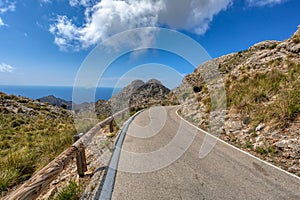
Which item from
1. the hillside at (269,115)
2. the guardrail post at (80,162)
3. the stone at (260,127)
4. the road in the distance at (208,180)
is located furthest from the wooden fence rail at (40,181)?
the stone at (260,127)

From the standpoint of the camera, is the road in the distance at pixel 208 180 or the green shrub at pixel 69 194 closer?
the green shrub at pixel 69 194

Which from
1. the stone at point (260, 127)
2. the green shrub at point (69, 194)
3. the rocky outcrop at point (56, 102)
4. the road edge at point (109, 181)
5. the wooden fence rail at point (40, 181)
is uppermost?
the stone at point (260, 127)

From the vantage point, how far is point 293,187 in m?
3.60

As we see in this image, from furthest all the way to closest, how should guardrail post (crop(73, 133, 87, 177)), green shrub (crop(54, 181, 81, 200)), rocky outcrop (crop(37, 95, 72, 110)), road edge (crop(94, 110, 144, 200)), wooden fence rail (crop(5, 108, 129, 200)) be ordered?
rocky outcrop (crop(37, 95, 72, 110)), guardrail post (crop(73, 133, 87, 177)), road edge (crop(94, 110, 144, 200)), green shrub (crop(54, 181, 81, 200)), wooden fence rail (crop(5, 108, 129, 200))

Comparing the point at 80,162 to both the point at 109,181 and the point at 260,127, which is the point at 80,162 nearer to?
the point at 109,181

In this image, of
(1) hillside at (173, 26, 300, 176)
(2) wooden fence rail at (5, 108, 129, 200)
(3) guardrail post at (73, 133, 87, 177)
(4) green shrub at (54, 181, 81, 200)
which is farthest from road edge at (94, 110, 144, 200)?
(1) hillside at (173, 26, 300, 176)

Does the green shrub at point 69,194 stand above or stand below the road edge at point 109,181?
above

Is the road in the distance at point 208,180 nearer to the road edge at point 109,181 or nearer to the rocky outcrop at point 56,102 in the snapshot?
the road edge at point 109,181

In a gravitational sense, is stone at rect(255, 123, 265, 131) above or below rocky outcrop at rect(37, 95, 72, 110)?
above

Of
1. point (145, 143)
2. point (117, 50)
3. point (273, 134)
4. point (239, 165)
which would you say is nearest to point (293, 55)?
point (273, 134)

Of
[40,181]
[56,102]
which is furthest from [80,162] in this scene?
[56,102]

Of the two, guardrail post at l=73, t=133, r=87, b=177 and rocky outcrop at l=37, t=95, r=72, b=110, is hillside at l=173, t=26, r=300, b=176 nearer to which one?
guardrail post at l=73, t=133, r=87, b=177

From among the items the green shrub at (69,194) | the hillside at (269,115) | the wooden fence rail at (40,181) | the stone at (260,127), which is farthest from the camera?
the stone at (260,127)

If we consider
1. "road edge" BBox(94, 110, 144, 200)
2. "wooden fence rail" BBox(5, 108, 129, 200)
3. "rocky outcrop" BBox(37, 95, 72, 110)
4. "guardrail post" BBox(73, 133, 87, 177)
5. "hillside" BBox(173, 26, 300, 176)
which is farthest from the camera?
"rocky outcrop" BBox(37, 95, 72, 110)
